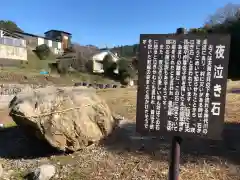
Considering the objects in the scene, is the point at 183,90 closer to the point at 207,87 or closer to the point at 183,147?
the point at 207,87

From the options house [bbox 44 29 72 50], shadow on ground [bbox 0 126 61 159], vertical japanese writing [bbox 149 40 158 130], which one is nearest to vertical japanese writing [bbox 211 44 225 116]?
vertical japanese writing [bbox 149 40 158 130]

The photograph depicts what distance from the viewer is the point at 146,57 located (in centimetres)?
317

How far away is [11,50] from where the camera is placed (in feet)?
107

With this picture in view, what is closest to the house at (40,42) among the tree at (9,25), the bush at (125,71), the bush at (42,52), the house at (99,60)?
the tree at (9,25)

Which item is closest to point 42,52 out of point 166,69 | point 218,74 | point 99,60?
point 99,60

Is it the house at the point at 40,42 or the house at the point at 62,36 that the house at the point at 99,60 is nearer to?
the house at the point at 40,42

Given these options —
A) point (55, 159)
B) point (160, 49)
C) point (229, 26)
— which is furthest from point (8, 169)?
→ point (229, 26)

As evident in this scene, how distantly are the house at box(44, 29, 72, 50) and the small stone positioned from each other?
151 feet

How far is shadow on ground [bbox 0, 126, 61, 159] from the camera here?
5.91 meters

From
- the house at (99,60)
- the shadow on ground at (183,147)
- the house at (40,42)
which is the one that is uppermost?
the house at (40,42)

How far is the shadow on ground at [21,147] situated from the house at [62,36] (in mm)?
43484

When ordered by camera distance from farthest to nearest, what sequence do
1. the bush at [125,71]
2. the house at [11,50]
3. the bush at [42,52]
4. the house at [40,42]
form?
the house at [40,42] → the bush at [42,52] → the bush at [125,71] → the house at [11,50]

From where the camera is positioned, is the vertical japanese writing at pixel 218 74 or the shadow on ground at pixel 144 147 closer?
the vertical japanese writing at pixel 218 74

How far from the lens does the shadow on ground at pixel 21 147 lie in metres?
5.91
